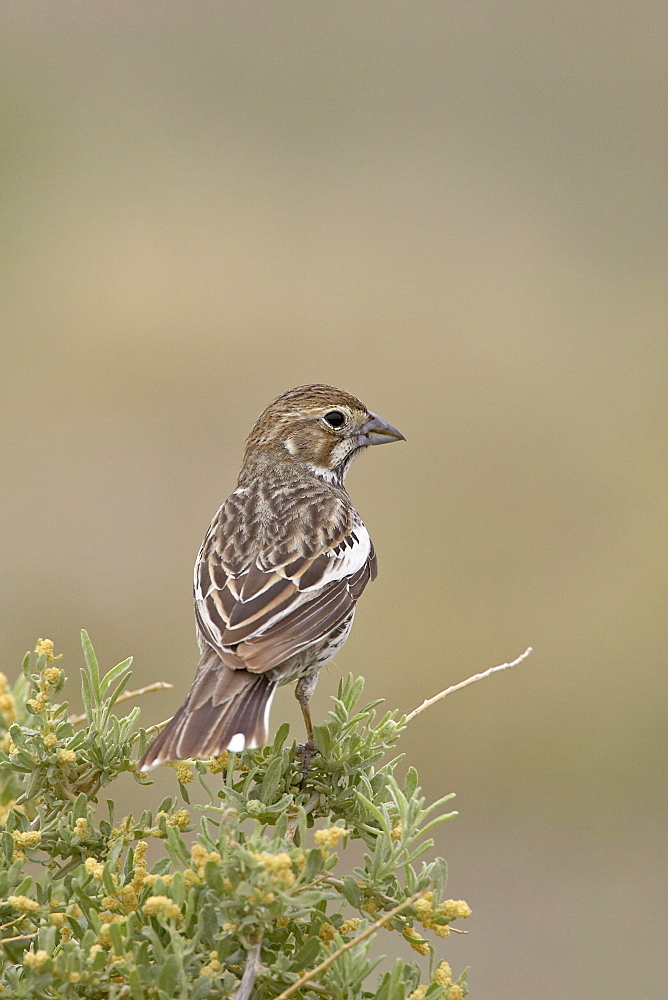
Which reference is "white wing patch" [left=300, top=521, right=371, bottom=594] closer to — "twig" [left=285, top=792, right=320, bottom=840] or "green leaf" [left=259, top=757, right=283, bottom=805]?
"twig" [left=285, top=792, right=320, bottom=840]

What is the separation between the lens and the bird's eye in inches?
213

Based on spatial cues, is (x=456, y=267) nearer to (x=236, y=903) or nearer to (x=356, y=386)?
(x=356, y=386)

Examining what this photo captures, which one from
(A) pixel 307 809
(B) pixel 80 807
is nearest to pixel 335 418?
(A) pixel 307 809

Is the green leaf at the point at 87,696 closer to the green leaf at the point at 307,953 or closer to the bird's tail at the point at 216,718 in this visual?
the bird's tail at the point at 216,718

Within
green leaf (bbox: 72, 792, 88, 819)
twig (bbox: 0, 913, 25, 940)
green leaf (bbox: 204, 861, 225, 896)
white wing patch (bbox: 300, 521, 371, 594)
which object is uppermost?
white wing patch (bbox: 300, 521, 371, 594)

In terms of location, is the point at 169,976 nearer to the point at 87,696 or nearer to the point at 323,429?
the point at 87,696

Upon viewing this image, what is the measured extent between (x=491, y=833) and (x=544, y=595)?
2.62m

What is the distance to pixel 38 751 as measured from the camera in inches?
104

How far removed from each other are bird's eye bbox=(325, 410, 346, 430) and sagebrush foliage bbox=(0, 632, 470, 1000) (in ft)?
Answer: 8.57

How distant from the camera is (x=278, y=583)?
420cm

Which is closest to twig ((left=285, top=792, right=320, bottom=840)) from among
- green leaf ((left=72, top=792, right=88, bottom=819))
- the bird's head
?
green leaf ((left=72, top=792, right=88, bottom=819))

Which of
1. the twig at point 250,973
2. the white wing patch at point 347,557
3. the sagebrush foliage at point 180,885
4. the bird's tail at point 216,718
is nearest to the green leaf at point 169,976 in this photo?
the sagebrush foliage at point 180,885

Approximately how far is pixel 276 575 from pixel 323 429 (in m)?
1.34

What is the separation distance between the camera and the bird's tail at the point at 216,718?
9.52 ft
